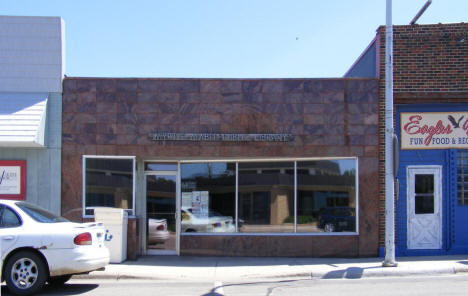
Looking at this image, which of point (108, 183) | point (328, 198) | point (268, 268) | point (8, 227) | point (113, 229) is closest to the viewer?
point (8, 227)

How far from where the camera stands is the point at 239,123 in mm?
12414

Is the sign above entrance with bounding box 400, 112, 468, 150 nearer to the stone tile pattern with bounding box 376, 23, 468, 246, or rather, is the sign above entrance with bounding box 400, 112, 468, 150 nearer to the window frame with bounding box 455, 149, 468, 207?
the window frame with bounding box 455, 149, 468, 207

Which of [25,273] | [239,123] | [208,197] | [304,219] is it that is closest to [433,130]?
[304,219]

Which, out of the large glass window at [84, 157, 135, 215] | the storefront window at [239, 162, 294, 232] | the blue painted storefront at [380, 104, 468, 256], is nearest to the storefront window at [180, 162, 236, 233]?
the storefront window at [239, 162, 294, 232]

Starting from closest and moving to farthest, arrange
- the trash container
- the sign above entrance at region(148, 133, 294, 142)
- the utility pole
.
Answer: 1. the utility pole
2. the trash container
3. the sign above entrance at region(148, 133, 294, 142)

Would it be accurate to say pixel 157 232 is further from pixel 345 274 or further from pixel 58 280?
pixel 345 274

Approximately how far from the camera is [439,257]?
1215 cm

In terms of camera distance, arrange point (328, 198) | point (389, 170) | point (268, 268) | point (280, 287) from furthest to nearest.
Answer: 1. point (328, 198)
2. point (268, 268)
3. point (389, 170)
4. point (280, 287)

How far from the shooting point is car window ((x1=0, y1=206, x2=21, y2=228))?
8281 mm

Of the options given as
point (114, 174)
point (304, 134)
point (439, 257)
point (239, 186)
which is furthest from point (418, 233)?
point (114, 174)

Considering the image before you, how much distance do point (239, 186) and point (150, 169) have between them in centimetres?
243

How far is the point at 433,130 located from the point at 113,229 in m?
8.38

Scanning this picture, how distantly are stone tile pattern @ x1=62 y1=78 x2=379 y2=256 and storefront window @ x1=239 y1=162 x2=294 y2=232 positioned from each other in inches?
13.9

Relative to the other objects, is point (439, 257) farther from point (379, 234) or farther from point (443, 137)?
point (443, 137)
